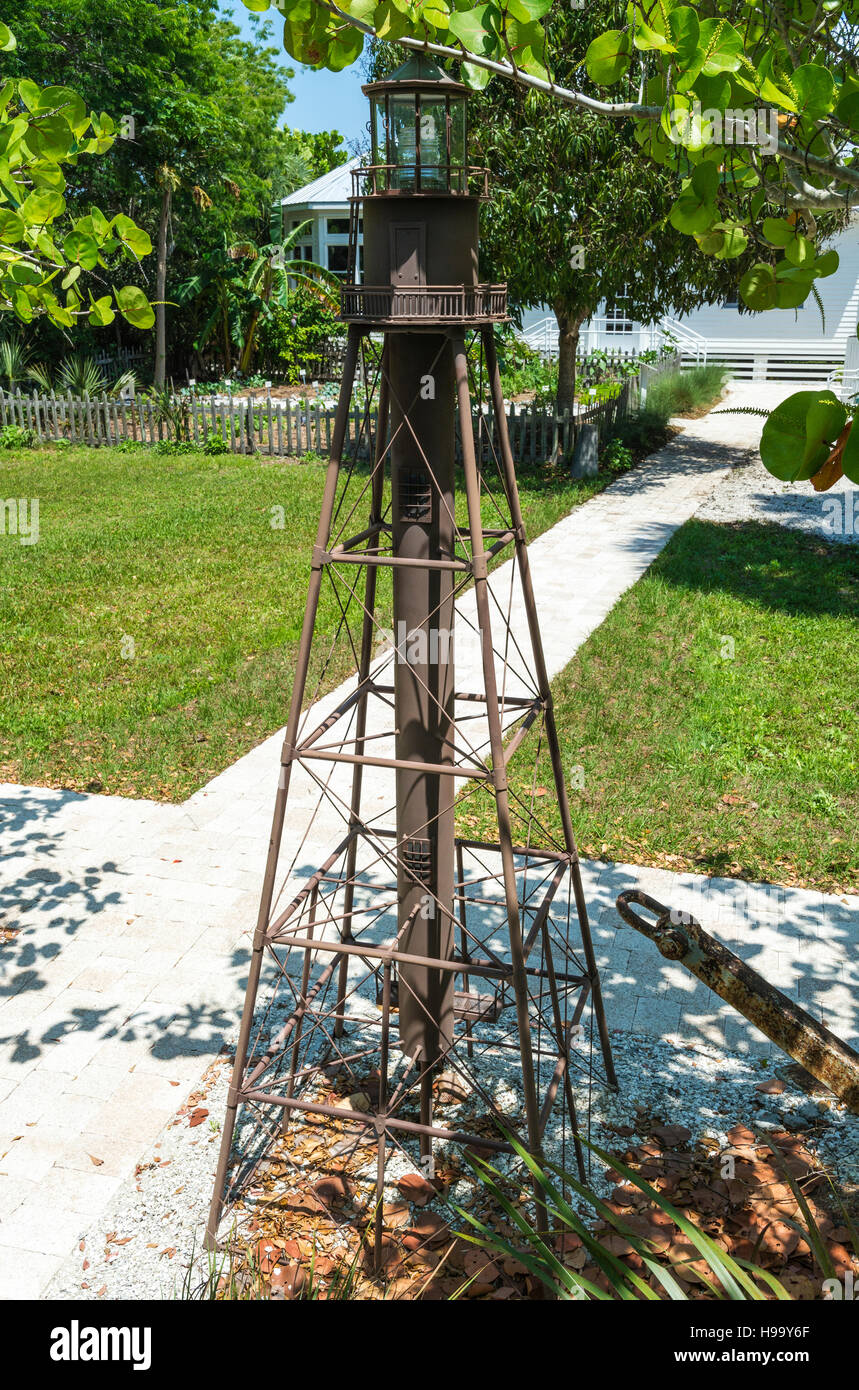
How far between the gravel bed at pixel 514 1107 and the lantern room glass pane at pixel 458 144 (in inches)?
156

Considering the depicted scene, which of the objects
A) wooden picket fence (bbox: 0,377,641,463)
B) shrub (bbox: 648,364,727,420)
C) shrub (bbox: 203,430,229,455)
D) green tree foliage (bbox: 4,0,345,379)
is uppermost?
green tree foliage (bbox: 4,0,345,379)

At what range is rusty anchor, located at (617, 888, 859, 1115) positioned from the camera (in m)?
3.85

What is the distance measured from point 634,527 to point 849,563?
132 inches

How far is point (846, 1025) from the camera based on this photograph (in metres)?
5.91

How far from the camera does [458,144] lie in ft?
14.4

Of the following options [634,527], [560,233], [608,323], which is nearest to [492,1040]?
[634,527]

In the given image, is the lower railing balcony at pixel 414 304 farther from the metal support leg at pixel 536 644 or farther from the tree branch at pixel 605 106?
the tree branch at pixel 605 106

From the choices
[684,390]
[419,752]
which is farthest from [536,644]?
[684,390]

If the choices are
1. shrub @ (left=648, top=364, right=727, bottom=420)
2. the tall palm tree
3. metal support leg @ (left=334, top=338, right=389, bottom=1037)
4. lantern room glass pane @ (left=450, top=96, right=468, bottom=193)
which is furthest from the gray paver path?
the tall palm tree

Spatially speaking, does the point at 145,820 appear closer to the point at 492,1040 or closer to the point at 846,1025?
the point at 492,1040

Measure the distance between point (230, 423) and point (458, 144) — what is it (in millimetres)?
18499

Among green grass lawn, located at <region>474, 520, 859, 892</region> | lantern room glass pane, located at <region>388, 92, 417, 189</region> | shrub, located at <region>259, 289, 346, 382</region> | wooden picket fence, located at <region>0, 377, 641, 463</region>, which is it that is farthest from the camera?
shrub, located at <region>259, 289, 346, 382</region>

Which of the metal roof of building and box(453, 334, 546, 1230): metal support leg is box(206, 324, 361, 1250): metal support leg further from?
the metal roof of building

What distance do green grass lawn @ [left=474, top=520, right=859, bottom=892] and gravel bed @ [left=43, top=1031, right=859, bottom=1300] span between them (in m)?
2.10
